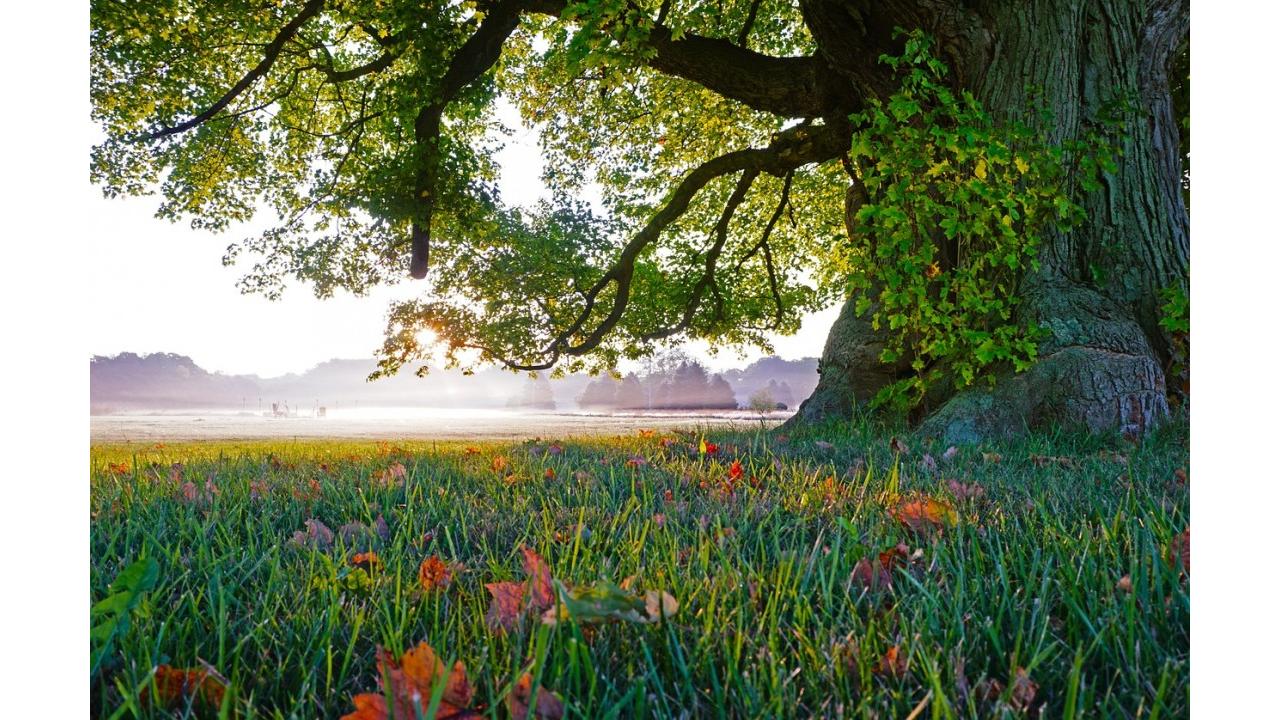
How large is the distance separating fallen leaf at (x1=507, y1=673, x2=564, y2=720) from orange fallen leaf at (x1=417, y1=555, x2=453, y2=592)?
55 cm

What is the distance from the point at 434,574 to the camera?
144cm

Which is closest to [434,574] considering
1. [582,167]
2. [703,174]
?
[703,174]

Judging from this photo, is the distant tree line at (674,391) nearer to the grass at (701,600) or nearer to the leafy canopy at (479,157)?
the leafy canopy at (479,157)

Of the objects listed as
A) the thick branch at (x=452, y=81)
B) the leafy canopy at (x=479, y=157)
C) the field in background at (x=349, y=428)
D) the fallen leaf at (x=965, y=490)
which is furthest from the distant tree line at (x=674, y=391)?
the fallen leaf at (x=965, y=490)

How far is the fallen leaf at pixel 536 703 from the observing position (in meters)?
0.85

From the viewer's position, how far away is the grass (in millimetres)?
954

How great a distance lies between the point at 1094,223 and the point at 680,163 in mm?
7484

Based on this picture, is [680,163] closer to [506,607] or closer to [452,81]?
[452,81]

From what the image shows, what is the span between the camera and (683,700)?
3.05ft

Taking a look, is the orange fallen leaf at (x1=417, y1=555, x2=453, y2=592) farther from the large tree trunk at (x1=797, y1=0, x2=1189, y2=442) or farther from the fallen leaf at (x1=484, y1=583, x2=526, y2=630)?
the large tree trunk at (x1=797, y1=0, x2=1189, y2=442)

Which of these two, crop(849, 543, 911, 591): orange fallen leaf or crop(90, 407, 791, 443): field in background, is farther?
crop(90, 407, 791, 443): field in background

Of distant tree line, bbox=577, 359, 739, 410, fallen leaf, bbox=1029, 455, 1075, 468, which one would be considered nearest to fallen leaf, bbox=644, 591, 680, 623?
fallen leaf, bbox=1029, 455, 1075, 468
